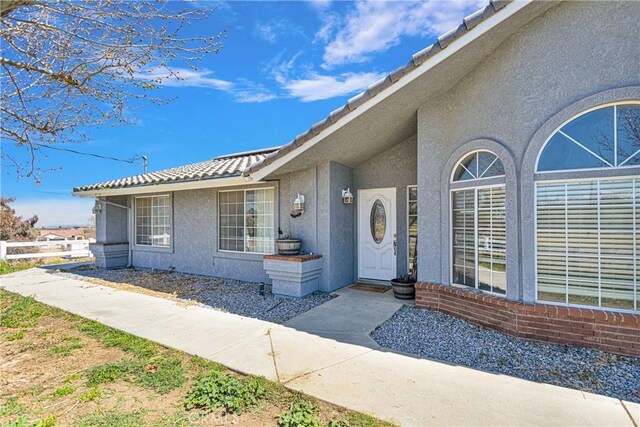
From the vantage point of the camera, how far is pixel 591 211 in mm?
5199

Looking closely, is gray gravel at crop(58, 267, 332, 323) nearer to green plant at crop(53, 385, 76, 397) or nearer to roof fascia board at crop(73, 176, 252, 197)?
roof fascia board at crop(73, 176, 252, 197)

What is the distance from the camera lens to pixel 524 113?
5711mm

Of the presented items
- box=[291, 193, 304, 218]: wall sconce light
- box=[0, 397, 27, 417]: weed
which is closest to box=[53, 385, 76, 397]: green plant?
box=[0, 397, 27, 417]: weed

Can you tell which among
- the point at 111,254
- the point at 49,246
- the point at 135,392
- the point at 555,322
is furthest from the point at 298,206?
the point at 49,246

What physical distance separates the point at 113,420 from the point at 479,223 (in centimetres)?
654

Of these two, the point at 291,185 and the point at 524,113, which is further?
the point at 291,185

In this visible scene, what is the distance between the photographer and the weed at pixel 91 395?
151 inches

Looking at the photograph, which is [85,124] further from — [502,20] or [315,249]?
[502,20]

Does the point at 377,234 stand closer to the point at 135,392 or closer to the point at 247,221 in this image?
the point at 247,221

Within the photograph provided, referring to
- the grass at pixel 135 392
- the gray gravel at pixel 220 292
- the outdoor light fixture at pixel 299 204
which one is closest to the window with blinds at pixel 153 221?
the gray gravel at pixel 220 292

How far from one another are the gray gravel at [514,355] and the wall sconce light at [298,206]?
4022 millimetres

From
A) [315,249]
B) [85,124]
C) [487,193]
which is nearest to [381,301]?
[315,249]

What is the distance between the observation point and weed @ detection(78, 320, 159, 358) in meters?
5.23

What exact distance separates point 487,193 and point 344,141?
3469 millimetres
